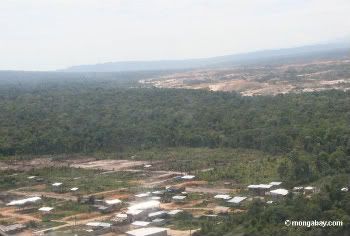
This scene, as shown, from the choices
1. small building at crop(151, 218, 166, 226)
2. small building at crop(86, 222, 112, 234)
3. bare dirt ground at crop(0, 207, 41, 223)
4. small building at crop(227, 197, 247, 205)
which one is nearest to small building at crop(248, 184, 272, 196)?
small building at crop(227, 197, 247, 205)

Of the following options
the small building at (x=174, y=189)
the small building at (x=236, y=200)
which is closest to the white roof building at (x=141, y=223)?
the small building at (x=236, y=200)

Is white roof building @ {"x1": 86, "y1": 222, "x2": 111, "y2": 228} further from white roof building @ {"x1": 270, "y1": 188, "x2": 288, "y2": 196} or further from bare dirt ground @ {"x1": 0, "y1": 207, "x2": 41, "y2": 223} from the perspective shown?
white roof building @ {"x1": 270, "y1": 188, "x2": 288, "y2": 196}

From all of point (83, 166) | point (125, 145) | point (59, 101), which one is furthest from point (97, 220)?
point (59, 101)

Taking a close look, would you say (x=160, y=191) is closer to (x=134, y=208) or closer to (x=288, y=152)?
(x=134, y=208)

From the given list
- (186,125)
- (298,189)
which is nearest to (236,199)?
(298,189)

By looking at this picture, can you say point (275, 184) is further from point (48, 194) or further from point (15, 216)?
point (15, 216)

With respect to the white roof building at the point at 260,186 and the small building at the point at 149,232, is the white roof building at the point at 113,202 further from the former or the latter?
the white roof building at the point at 260,186

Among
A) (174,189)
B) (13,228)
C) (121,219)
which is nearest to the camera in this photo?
(13,228)
